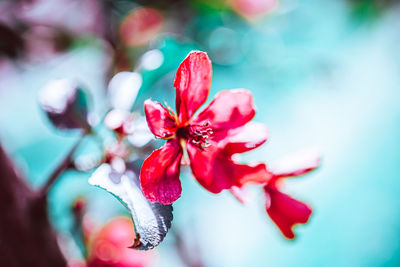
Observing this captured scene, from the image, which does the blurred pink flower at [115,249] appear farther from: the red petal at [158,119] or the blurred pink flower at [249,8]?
the blurred pink flower at [249,8]

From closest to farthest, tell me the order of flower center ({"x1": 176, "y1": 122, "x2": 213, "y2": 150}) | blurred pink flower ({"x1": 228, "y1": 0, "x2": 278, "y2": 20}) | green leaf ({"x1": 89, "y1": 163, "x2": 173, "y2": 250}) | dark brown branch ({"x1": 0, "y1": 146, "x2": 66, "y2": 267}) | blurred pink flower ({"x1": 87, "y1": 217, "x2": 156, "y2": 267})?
green leaf ({"x1": 89, "y1": 163, "x2": 173, "y2": 250}), flower center ({"x1": 176, "y1": 122, "x2": 213, "y2": 150}), dark brown branch ({"x1": 0, "y1": 146, "x2": 66, "y2": 267}), blurred pink flower ({"x1": 87, "y1": 217, "x2": 156, "y2": 267}), blurred pink flower ({"x1": 228, "y1": 0, "x2": 278, "y2": 20})

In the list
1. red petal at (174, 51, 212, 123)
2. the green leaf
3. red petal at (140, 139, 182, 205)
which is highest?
red petal at (174, 51, 212, 123)

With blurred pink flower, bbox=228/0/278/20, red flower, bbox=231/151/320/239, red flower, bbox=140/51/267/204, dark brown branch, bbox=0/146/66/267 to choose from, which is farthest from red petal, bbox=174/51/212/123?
blurred pink flower, bbox=228/0/278/20

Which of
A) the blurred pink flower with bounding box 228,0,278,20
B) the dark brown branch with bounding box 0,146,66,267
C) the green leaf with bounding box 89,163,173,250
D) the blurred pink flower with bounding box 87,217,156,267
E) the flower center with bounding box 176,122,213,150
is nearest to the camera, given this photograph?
the green leaf with bounding box 89,163,173,250

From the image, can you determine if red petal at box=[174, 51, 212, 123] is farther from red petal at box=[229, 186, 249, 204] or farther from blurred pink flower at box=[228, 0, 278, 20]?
blurred pink flower at box=[228, 0, 278, 20]

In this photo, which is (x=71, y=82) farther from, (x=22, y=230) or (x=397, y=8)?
(x=397, y=8)

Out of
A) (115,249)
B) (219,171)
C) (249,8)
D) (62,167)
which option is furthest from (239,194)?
(249,8)
